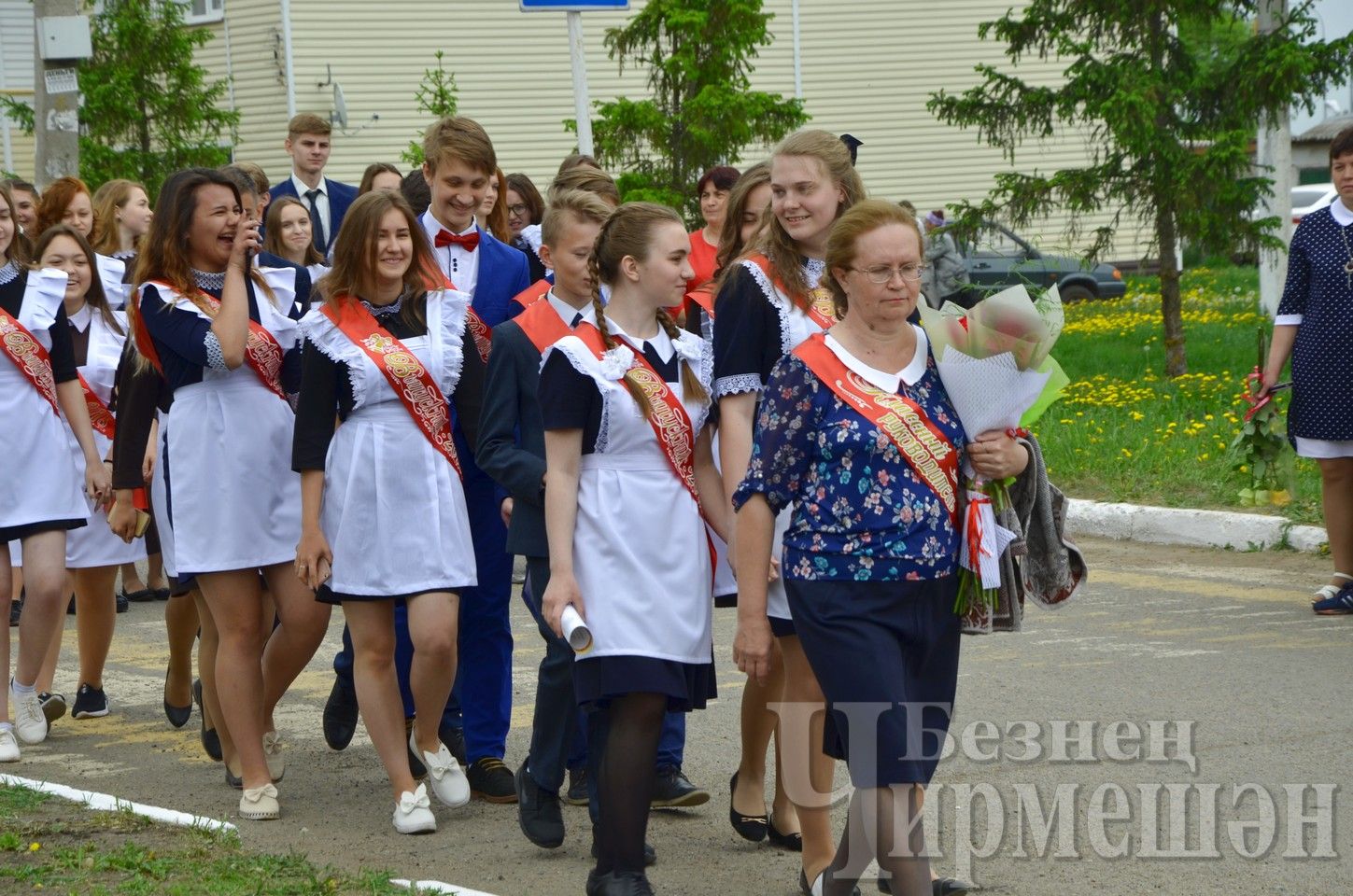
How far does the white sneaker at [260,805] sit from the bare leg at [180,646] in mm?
1468

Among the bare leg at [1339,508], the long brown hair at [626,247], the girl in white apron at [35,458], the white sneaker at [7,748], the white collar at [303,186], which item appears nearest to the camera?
the long brown hair at [626,247]

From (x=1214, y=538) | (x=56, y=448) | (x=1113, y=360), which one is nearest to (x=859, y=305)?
(x=56, y=448)

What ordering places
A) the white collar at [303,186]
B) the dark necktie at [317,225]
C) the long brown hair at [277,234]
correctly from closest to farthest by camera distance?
the long brown hair at [277,234], the dark necktie at [317,225], the white collar at [303,186]

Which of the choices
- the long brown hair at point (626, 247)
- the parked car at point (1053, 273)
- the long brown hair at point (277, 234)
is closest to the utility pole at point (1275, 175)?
the parked car at point (1053, 273)

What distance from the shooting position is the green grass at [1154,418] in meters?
11.4

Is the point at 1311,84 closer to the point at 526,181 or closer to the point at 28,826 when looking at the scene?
the point at 526,181

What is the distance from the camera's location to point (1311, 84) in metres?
16.4

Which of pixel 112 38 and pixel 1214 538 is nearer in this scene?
pixel 1214 538

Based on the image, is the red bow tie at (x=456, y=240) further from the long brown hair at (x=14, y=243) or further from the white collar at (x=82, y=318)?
the white collar at (x=82, y=318)

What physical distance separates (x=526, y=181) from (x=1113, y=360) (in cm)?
1046

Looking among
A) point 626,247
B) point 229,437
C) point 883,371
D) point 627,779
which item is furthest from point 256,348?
point 883,371

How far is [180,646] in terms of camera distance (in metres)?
7.33

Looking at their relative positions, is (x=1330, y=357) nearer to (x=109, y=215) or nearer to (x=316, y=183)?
(x=316, y=183)

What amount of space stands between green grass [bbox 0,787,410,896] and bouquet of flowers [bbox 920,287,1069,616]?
5.66ft
